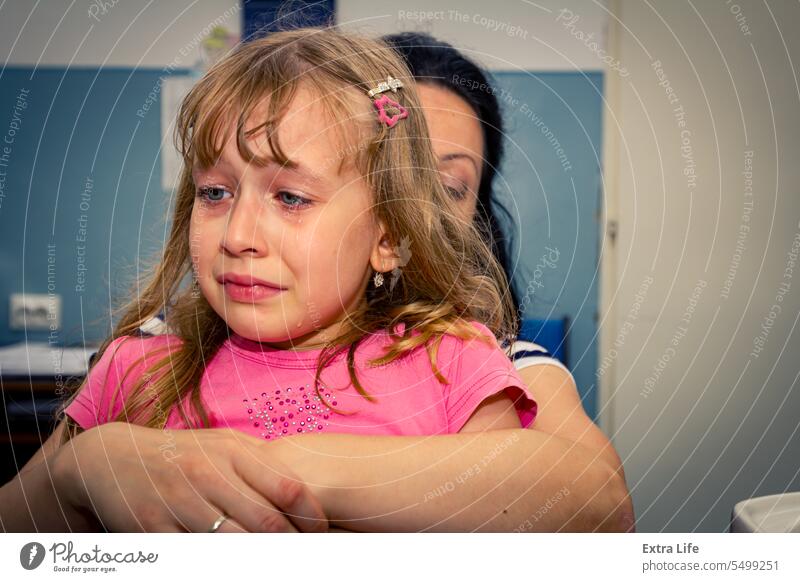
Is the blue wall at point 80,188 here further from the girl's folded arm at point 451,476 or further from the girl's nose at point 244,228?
the girl's folded arm at point 451,476

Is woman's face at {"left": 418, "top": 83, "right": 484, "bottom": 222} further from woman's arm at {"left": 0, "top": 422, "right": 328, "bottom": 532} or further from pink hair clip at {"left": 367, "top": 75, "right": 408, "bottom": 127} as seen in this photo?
woman's arm at {"left": 0, "top": 422, "right": 328, "bottom": 532}

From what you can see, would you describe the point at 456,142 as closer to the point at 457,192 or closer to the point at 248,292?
the point at 457,192

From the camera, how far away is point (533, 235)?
0.84 m

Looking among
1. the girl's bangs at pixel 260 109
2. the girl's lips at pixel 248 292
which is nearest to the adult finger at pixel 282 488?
the girl's lips at pixel 248 292

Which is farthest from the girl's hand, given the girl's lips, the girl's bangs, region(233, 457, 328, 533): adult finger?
the girl's bangs

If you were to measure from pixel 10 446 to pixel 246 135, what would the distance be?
1.24ft

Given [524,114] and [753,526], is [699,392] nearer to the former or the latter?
[753,526]

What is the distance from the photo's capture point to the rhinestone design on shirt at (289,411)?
644mm

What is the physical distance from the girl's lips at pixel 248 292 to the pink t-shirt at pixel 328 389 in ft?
0.20

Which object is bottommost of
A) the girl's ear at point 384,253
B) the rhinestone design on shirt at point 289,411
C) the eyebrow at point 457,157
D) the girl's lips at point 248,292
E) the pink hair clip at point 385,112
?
the rhinestone design on shirt at point 289,411

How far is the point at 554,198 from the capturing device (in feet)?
2.77

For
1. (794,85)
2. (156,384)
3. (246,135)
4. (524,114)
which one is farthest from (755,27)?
(156,384)

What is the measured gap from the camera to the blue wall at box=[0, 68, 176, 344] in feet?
2.35

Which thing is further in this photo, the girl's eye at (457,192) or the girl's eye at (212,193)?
the girl's eye at (457,192)
